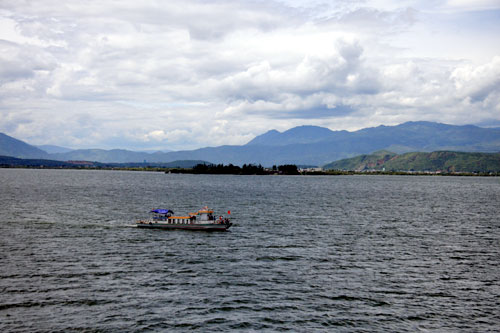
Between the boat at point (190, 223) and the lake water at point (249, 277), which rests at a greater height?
the boat at point (190, 223)

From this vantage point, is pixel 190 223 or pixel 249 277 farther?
pixel 190 223

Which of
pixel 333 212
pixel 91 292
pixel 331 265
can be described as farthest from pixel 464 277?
pixel 333 212

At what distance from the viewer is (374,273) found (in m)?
55.3

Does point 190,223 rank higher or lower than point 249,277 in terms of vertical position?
higher

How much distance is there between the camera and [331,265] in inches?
2315

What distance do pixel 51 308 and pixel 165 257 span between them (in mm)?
23197

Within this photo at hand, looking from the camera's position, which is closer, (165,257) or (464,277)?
(464,277)

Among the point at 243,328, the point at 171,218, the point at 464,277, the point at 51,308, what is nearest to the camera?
the point at 243,328

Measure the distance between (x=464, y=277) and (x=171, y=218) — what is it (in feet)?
198

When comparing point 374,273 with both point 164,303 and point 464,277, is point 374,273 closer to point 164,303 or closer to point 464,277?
point 464,277

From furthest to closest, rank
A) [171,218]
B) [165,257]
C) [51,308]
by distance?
[171,218], [165,257], [51,308]

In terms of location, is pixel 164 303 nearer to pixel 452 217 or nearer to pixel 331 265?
pixel 331 265

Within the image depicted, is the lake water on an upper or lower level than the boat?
lower

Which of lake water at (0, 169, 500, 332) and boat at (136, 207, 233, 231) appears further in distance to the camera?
boat at (136, 207, 233, 231)
